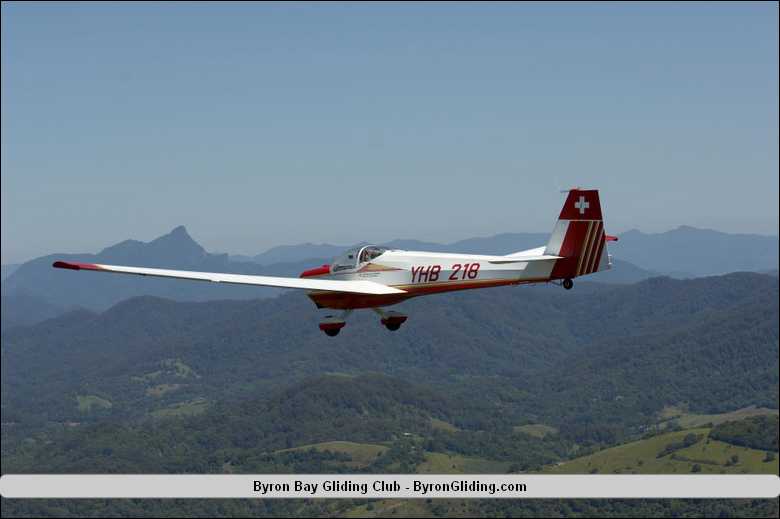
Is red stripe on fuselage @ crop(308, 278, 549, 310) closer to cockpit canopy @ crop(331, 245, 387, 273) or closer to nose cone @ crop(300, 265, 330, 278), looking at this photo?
nose cone @ crop(300, 265, 330, 278)

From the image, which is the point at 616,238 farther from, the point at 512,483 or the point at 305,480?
the point at 305,480

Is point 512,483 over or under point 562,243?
under

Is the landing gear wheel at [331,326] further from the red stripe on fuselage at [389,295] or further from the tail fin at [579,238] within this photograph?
the tail fin at [579,238]

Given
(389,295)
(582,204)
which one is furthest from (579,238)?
(389,295)

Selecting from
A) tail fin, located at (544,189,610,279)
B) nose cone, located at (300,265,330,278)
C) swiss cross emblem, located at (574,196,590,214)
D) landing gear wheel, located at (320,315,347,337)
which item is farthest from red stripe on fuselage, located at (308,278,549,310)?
swiss cross emblem, located at (574,196,590,214)

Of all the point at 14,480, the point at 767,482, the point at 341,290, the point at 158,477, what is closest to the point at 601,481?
the point at 767,482

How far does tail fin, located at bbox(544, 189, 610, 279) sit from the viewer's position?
87.1 feet

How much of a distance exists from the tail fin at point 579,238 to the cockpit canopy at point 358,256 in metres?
6.64

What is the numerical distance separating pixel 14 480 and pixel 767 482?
31.7 m

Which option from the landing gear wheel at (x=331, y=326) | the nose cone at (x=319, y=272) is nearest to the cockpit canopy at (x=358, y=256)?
the nose cone at (x=319, y=272)

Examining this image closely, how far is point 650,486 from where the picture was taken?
31828 millimetres

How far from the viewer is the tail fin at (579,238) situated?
2656 cm

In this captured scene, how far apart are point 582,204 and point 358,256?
336 inches

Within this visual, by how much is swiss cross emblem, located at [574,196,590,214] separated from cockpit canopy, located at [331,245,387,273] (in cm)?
764
